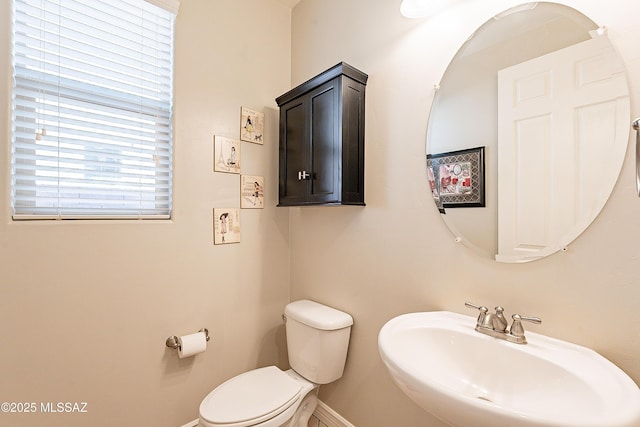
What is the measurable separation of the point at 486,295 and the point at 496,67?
32.8 inches

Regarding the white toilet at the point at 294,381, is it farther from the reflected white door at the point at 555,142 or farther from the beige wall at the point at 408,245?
the reflected white door at the point at 555,142

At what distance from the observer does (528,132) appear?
966 mm

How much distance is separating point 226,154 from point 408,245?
1138mm

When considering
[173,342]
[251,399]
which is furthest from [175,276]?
[251,399]

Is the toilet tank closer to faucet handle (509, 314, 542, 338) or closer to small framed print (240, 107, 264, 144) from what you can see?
faucet handle (509, 314, 542, 338)

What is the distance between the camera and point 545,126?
0.93 m

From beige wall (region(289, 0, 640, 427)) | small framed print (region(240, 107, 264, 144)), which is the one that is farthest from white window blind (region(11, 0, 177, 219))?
beige wall (region(289, 0, 640, 427))

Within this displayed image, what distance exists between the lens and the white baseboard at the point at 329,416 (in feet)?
5.19

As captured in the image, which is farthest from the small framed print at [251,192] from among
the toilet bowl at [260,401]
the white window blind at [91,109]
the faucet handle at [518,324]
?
the faucet handle at [518,324]

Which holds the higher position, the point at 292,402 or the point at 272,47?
the point at 272,47

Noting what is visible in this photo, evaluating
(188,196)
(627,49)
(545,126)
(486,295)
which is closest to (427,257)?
(486,295)

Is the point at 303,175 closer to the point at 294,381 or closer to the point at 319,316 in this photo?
the point at 319,316

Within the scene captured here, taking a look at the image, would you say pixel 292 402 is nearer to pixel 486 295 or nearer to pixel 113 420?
pixel 113 420

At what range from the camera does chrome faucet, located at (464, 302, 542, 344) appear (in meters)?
0.90
